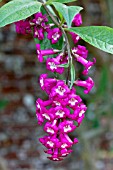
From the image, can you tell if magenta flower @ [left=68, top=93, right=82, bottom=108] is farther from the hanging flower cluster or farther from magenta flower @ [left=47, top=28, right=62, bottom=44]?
magenta flower @ [left=47, top=28, right=62, bottom=44]

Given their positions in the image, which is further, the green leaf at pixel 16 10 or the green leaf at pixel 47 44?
the green leaf at pixel 47 44

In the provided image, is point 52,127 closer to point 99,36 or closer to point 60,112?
point 60,112

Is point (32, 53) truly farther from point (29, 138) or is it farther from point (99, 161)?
point (99, 161)

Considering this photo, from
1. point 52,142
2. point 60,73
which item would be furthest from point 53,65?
point 52,142

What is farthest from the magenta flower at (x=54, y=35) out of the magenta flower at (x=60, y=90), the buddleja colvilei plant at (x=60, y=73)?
the magenta flower at (x=60, y=90)

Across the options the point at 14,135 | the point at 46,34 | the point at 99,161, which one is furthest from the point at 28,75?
the point at 46,34

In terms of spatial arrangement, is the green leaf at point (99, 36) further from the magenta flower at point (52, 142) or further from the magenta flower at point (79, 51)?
the magenta flower at point (52, 142)
